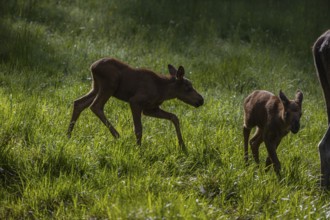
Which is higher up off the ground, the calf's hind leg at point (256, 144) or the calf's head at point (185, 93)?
the calf's head at point (185, 93)

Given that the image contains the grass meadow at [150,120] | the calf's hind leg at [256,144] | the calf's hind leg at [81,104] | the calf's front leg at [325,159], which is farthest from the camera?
the calf's hind leg at [81,104]

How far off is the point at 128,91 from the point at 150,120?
1.09 metres

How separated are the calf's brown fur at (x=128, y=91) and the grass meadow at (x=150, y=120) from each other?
23 cm

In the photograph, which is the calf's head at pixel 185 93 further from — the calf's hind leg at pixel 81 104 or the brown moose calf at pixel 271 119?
the calf's hind leg at pixel 81 104

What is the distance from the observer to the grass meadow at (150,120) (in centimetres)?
598

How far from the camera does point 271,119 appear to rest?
738 centimetres

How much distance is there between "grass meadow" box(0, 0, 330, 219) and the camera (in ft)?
19.6

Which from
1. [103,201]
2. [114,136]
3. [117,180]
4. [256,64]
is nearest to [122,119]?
[114,136]

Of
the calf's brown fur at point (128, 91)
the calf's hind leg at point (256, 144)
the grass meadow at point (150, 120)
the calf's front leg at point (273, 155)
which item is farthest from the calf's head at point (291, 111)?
the calf's brown fur at point (128, 91)

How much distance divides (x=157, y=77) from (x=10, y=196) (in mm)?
2814

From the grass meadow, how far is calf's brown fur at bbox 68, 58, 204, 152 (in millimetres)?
230

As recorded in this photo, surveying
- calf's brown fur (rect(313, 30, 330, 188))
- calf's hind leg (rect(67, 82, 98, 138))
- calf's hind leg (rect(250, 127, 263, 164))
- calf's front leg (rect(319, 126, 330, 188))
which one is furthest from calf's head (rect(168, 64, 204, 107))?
calf's front leg (rect(319, 126, 330, 188))

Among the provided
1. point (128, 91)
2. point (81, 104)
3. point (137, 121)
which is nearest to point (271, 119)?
point (137, 121)

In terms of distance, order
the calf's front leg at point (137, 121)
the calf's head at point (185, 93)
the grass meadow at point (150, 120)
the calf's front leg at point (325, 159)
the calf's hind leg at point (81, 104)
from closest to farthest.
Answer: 1. the grass meadow at point (150, 120)
2. the calf's front leg at point (325, 159)
3. the calf's front leg at point (137, 121)
4. the calf's hind leg at point (81, 104)
5. the calf's head at point (185, 93)
